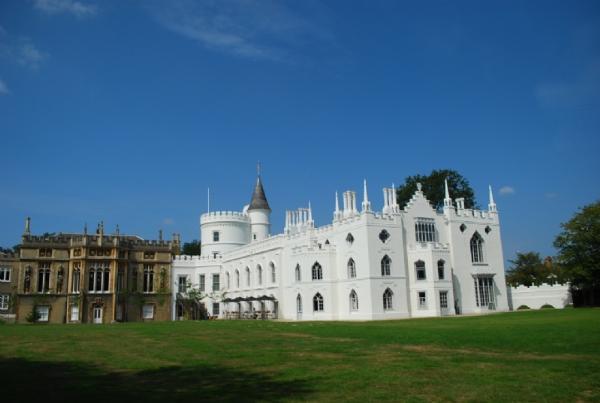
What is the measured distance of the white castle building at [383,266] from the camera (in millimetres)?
41219

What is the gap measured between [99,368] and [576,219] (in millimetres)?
39336

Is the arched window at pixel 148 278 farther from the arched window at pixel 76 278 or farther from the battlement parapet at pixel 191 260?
the arched window at pixel 76 278

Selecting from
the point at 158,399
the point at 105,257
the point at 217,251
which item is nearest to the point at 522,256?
the point at 217,251

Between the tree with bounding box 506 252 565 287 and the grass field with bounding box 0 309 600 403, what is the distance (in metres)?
48.3

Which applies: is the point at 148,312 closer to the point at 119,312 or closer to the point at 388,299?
the point at 119,312

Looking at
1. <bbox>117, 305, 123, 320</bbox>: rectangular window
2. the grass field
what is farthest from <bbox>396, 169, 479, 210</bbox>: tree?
the grass field

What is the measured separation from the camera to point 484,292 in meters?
45.5

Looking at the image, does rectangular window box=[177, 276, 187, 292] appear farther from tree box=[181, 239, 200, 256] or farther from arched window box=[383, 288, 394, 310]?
tree box=[181, 239, 200, 256]

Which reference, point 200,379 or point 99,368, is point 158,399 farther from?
point 99,368

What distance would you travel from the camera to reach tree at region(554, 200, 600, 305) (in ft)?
128

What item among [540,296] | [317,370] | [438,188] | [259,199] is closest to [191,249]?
[259,199]

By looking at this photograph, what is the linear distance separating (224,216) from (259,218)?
435 cm

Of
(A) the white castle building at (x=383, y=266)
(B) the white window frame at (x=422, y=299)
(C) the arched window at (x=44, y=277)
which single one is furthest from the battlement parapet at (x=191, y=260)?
(B) the white window frame at (x=422, y=299)

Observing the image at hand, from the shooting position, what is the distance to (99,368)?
11852 mm
